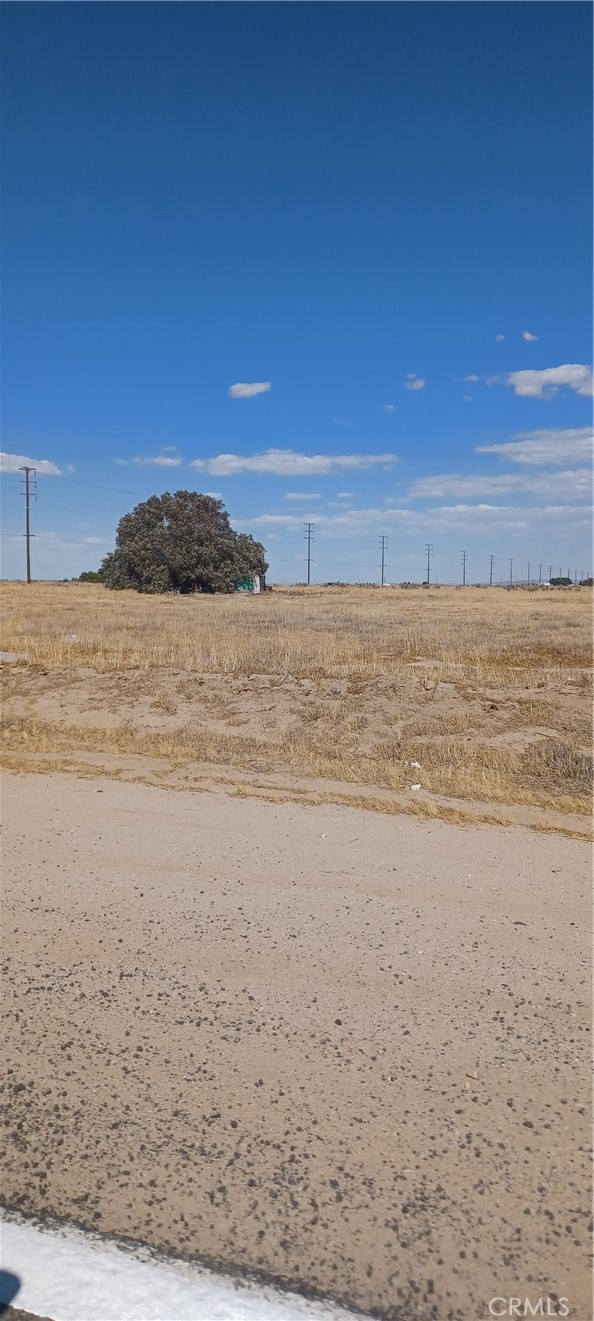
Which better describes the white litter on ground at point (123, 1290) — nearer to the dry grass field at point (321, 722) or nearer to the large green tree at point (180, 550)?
the dry grass field at point (321, 722)

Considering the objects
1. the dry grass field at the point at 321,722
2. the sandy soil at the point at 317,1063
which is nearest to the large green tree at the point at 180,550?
the dry grass field at the point at 321,722

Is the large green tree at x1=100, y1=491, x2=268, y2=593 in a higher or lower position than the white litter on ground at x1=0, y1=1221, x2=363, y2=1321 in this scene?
higher

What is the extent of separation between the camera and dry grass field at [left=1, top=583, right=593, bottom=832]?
7785 mm

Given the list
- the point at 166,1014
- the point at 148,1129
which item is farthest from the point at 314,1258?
the point at 166,1014

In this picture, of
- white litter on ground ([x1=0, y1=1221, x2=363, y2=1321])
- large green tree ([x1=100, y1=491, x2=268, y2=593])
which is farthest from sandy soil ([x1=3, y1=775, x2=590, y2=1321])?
large green tree ([x1=100, y1=491, x2=268, y2=593])

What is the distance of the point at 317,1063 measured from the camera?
11.1 ft

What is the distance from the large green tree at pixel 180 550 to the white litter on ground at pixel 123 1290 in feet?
198

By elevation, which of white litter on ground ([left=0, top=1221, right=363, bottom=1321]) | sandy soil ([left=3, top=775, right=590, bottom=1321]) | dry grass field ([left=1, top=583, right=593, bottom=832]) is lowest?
white litter on ground ([left=0, top=1221, right=363, bottom=1321])

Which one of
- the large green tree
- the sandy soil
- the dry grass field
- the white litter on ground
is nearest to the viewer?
the white litter on ground

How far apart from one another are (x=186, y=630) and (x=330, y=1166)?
21.7m

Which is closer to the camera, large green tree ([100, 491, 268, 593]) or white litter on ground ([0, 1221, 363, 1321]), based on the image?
white litter on ground ([0, 1221, 363, 1321])

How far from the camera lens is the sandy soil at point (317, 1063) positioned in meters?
2.56

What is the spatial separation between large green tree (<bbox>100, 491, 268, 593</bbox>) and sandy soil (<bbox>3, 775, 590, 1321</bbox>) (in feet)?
189

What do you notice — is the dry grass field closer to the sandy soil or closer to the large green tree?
the sandy soil
